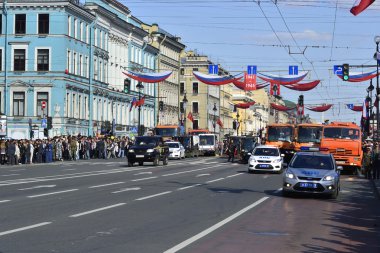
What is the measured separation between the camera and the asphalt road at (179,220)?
12.3 m

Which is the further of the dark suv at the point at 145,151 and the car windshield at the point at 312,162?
the dark suv at the point at 145,151

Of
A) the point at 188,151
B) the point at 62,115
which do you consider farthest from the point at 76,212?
the point at 188,151

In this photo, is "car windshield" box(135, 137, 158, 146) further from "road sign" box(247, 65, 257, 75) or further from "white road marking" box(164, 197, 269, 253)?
"white road marking" box(164, 197, 269, 253)

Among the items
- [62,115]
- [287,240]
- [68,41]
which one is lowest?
[287,240]

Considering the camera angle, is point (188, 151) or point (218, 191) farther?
point (188, 151)

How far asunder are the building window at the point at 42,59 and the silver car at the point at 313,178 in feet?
173

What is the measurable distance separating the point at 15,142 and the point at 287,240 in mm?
37548

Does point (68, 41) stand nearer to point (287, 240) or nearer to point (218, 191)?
point (218, 191)

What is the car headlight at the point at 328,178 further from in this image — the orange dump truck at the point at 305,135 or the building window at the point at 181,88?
the building window at the point at 181,88

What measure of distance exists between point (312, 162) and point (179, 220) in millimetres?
9767

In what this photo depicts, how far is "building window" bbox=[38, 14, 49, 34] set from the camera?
7438 centimetres

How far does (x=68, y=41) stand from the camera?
74875 millimetres

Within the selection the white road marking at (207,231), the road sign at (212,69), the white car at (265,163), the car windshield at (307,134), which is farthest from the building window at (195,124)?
the white road marking at (207,231)

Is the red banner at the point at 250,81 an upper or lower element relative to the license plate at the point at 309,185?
upper
